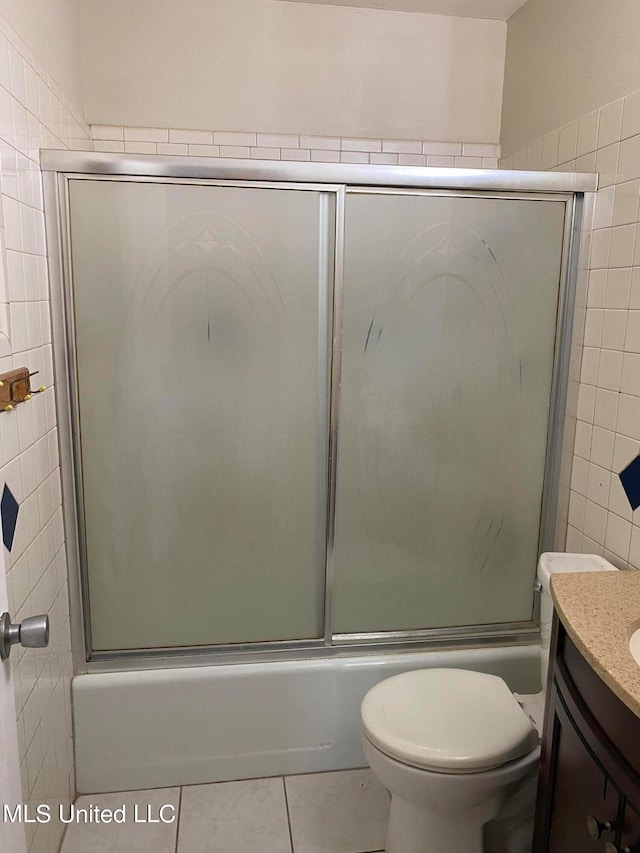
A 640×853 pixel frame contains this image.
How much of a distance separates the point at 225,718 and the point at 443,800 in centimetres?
73

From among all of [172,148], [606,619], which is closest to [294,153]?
[172,148]

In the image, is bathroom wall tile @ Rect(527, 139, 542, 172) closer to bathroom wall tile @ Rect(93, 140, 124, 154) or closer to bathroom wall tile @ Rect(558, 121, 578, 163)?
bathroom wall tile @ Rect(558, 121, 578, 163)

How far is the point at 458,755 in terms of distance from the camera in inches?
55.8

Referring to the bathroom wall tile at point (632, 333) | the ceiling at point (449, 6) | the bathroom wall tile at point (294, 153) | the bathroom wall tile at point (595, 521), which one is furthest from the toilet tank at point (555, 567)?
the ceiling at point (449, 6)

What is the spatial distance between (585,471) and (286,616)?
994 mm

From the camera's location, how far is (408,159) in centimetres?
236

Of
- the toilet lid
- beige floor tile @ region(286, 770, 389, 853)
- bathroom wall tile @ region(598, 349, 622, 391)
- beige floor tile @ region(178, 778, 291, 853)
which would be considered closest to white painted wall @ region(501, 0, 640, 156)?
bathroom wall tile @ region(598, 349, 622, 391)

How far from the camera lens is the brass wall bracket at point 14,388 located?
3.95 feet

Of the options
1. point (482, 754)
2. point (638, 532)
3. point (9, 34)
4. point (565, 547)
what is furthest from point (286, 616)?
point (9, 34)

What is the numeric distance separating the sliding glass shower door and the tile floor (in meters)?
0.40

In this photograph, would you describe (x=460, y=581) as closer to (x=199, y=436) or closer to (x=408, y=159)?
(x=199, y=436)

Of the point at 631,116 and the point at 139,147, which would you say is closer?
the point at 631,116

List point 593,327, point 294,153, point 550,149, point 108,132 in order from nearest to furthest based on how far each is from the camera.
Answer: point 593,327 < point 550,149 < point 108,132 < point 294,153

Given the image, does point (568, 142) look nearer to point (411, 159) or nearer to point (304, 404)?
point (411, 159)
